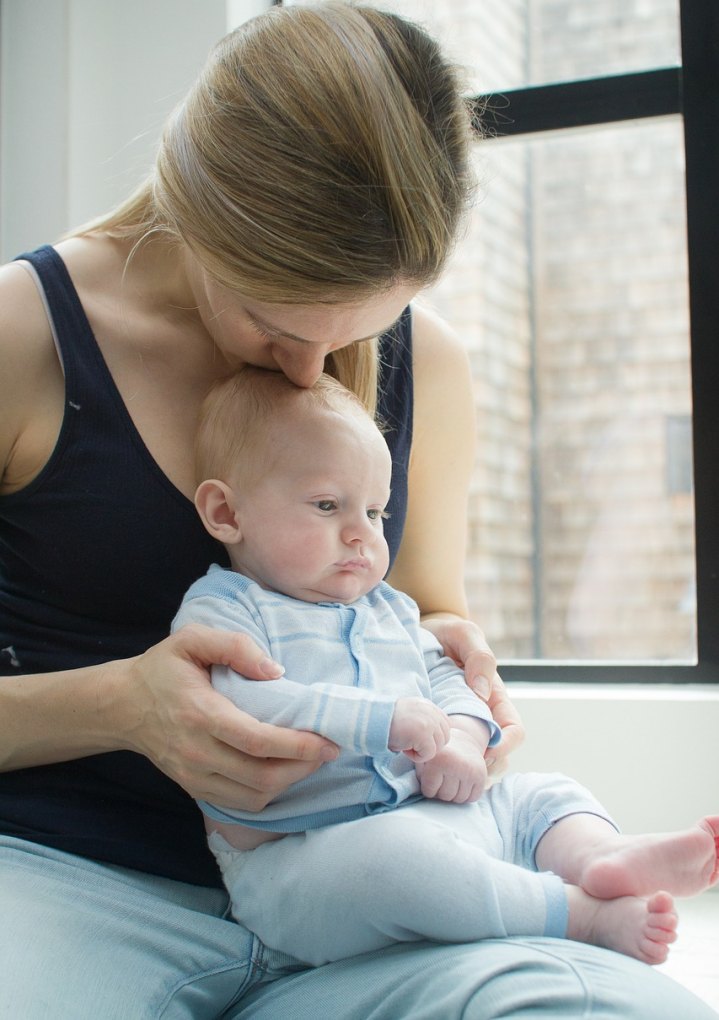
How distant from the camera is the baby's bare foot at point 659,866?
3.05ft

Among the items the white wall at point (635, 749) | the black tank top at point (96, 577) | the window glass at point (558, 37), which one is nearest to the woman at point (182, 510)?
the black tank top at point (96, 577)

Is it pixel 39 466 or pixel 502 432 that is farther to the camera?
pixel 502 432

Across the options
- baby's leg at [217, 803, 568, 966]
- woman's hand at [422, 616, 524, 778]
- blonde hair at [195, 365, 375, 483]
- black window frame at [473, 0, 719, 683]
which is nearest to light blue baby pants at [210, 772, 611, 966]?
baby's leg at [217, 803, 568, 966]

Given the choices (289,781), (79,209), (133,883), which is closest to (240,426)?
(289,781)

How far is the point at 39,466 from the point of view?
3.86ft

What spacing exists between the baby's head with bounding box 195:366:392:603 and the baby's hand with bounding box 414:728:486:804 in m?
0.22

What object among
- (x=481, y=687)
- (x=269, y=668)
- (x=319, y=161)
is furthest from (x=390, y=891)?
(x=319, y=161)

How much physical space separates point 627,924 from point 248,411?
25.8 inches

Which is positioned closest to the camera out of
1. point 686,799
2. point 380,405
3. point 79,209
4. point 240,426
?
point 240,426

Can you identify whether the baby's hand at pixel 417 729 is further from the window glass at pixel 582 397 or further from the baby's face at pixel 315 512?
the window glass at pixel 582 397

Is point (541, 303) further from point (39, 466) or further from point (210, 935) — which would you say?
point (210, 935)

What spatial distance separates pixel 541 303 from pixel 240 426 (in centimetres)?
136

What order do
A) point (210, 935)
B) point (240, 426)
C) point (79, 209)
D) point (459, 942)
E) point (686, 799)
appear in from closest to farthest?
point (459, 942) < point (210, 935) < point (240, 426) < point (686, 799) < point (79, 209)

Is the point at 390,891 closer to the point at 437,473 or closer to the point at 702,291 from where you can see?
the point at 437,473
